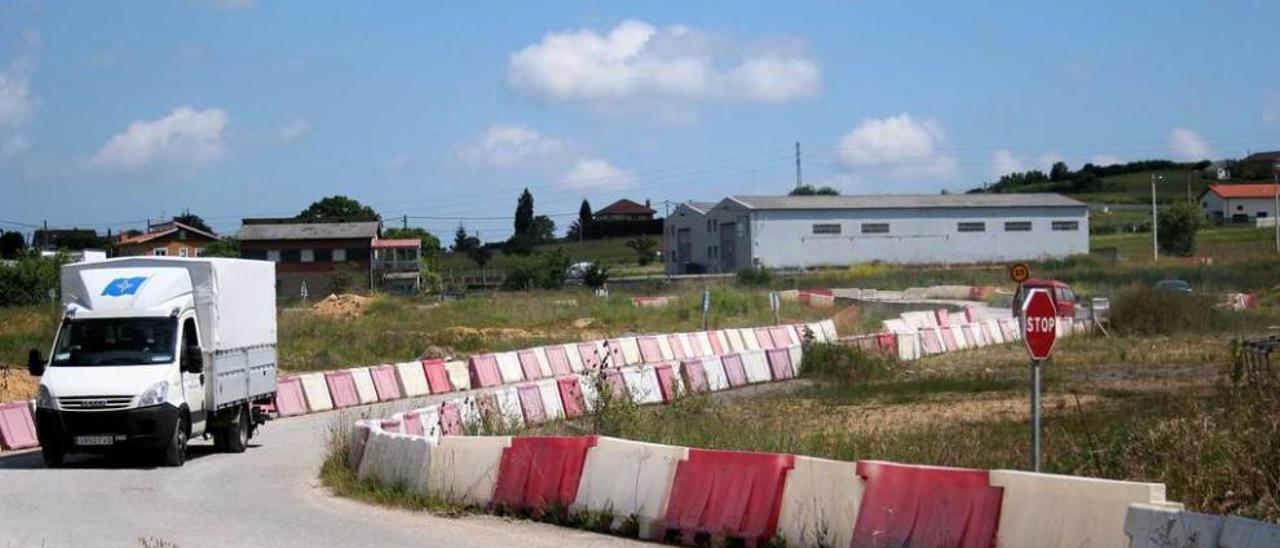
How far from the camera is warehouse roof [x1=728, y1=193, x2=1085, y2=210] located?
9731cm

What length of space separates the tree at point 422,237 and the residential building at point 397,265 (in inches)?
906

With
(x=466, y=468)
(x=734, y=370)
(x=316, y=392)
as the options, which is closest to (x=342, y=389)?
(x=316, y=392)

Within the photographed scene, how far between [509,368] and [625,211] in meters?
141

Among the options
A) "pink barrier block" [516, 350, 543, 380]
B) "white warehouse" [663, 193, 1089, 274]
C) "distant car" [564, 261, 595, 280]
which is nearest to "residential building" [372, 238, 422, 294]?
"distant car" [564, 261, 595, 280]

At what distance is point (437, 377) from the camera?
33.2 m

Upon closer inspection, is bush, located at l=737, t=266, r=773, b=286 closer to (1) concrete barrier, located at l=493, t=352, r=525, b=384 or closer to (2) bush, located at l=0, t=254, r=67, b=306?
(2) bush, located at l=0, t=254, r=67, b=306

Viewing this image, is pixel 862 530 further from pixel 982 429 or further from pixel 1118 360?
pixel 1118 360

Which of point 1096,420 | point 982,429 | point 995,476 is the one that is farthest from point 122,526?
point 1096,420

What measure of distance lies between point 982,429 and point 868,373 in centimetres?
1408

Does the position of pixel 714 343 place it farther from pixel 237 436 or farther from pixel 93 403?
pixel 93 403

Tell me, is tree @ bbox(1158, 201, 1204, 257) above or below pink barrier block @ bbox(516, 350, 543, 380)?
above

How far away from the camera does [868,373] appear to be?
34156 millimetres

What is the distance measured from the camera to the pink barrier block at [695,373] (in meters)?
30.6

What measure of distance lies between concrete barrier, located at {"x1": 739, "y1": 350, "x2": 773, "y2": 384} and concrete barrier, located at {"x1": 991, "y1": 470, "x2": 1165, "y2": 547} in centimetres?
2303
